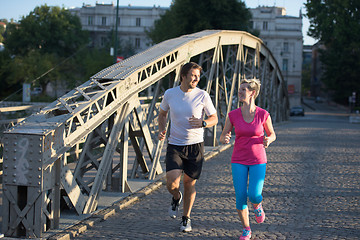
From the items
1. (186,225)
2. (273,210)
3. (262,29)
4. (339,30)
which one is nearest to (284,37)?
(262,29)

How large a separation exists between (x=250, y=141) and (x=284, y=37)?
3546 inches

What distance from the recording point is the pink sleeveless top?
622 centimetres

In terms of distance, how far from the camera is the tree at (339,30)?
6081cm

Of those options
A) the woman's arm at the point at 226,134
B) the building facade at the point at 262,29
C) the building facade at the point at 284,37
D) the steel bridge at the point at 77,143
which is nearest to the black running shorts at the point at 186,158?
the woman's arm at the point at 226,134

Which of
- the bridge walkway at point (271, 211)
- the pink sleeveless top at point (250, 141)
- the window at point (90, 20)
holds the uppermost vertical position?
the window at point (90, 20)

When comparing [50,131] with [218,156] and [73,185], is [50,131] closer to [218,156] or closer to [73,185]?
[73,185]

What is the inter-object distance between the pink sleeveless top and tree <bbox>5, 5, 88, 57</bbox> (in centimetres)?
6958

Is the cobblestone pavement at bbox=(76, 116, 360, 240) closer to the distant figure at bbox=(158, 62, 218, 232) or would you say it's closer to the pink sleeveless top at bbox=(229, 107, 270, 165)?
the distant figure at bbox=(158, 62, 218, 232)

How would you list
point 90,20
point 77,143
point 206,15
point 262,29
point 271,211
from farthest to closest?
1. point 90,20
2. point 262,29
3. point 206,15
4. point 271,211
5. point 77,143

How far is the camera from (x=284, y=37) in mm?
93938

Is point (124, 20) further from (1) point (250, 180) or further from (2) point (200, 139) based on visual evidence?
(1) point (250, 180)

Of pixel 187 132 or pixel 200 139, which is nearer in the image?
pixel 187 132

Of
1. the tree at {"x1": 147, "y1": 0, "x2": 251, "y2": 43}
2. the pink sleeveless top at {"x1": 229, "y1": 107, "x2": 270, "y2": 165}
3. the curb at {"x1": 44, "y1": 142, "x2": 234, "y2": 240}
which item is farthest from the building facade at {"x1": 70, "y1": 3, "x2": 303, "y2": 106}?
the pink sleeveless top at {"x1": 229, "y1": 107, "x2": 270, "y2": 165}

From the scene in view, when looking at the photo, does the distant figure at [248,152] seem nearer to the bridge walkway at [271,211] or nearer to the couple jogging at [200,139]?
the couple jogging at [200,139]
